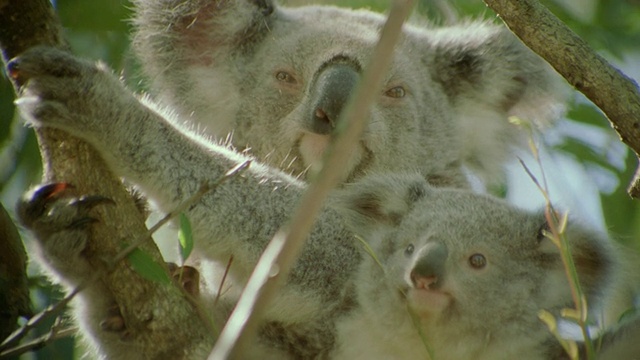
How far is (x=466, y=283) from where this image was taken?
2.83 meters

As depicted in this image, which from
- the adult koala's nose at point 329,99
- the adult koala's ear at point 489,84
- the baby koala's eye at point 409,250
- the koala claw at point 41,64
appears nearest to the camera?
the koala claw at point 41,64

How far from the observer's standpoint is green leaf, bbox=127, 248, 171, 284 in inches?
97.0

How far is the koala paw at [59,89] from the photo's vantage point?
2723 millimetres

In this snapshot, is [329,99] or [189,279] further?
[329,99]

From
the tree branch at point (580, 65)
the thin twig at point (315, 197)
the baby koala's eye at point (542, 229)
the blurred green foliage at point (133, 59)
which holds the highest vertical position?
the thin twig at point (315, 197)

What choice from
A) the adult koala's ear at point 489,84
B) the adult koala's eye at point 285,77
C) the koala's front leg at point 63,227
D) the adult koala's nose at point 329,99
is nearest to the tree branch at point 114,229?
the koala's front leg at point 63,227

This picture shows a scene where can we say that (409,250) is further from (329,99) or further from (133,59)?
(133,59)

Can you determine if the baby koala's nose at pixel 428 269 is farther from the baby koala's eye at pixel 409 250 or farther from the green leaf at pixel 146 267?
the green leaf at pixel 146 267

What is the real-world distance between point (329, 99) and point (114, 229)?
4.12 ft

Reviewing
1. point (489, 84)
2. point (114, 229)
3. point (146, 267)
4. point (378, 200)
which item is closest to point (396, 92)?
point (489, 84)

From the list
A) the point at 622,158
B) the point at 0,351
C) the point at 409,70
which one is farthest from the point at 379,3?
the point at 0,351

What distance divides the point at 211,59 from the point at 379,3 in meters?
1.23

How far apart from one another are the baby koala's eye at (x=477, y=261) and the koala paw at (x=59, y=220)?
3.53ft

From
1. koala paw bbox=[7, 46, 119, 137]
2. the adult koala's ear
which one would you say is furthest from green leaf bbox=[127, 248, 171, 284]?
the adult koala's ear
